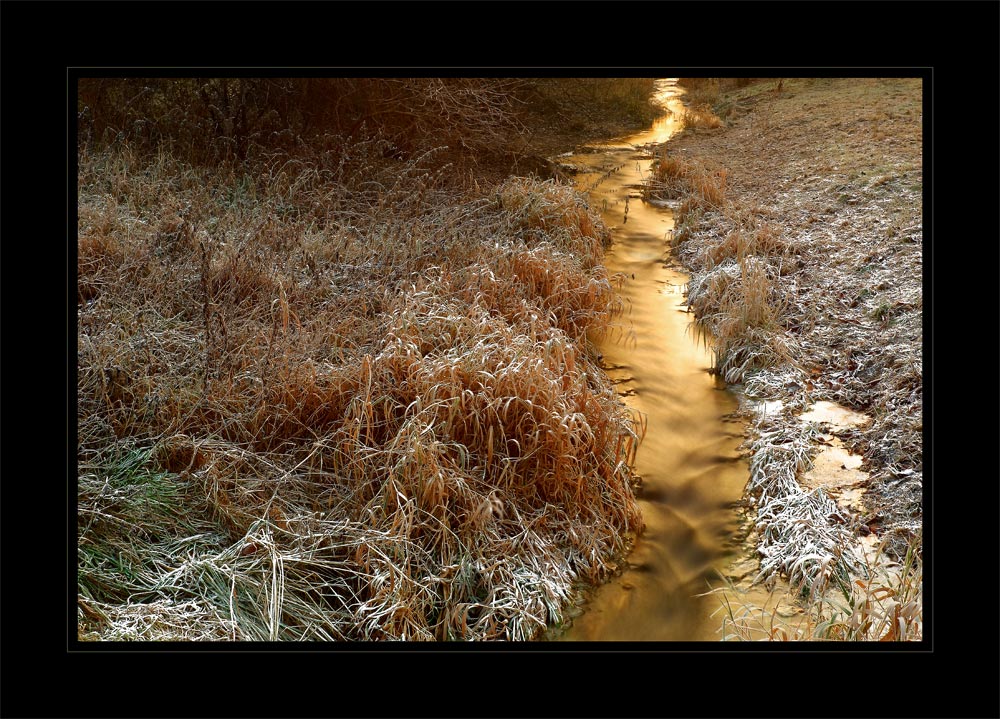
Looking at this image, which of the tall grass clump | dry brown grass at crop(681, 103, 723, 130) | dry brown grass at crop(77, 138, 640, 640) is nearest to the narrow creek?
dry brown grass at crop(77, 138, 640, 640)

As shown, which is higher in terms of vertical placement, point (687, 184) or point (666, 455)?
point (687, 184)

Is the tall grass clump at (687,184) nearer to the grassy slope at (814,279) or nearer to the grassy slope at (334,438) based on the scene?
the grassy slope at (814,279)

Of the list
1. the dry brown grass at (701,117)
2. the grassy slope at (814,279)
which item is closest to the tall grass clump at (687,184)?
the grassy slope at (814,279)

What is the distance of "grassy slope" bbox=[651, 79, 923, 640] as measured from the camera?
262cm

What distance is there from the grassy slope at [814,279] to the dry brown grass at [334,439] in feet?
2.07

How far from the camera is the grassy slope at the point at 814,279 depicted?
2.62 meters

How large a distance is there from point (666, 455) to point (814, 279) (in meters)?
1.71

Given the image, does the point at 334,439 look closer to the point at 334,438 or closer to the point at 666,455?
the point at 334,438

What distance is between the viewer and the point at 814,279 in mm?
4160

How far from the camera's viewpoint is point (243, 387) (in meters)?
2.86

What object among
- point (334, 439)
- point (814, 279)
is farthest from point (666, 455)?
point (814, 279)

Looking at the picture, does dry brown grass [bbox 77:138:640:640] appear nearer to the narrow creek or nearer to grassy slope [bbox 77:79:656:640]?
grassy slope [bbox 77:79:656:640]
